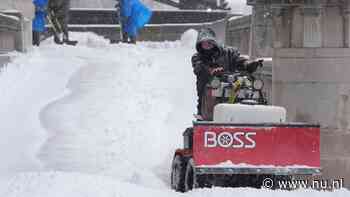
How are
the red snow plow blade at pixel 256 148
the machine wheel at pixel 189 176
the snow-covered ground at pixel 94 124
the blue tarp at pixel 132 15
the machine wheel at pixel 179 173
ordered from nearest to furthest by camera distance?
the red snow plow blade at pixel 256 148
the snow-covered ground at pixel 94 124
the machine wheel at pixel 189 176
the machine wheel at pixel 179 173
the blue tarp at pixel 132 15

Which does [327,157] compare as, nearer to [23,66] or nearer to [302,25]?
[302,25]

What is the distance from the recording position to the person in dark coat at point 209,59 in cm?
905

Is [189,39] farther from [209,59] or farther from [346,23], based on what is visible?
[209,59]

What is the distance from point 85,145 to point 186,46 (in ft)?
51.2

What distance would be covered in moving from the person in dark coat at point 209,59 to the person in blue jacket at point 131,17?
55.5ft

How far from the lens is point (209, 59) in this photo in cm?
925

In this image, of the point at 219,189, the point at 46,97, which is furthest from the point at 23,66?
the point at 219,189

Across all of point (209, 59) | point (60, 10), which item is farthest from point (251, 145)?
point (60, 10)

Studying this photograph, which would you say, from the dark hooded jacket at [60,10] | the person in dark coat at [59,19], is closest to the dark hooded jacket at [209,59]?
the person in dark coat at [59,19]

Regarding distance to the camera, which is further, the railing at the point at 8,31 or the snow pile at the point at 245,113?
the railing at the point at 8,31

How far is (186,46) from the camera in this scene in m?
26.8

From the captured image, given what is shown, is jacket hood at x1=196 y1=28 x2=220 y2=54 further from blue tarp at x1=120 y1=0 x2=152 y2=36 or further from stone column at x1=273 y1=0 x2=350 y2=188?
blue tarp at x1=120 y1=0 x2=152 y2=36

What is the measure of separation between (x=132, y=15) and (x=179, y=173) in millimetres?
17806

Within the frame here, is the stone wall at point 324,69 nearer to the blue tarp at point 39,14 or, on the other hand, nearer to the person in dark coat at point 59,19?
the person in dark coat at point 59,19
